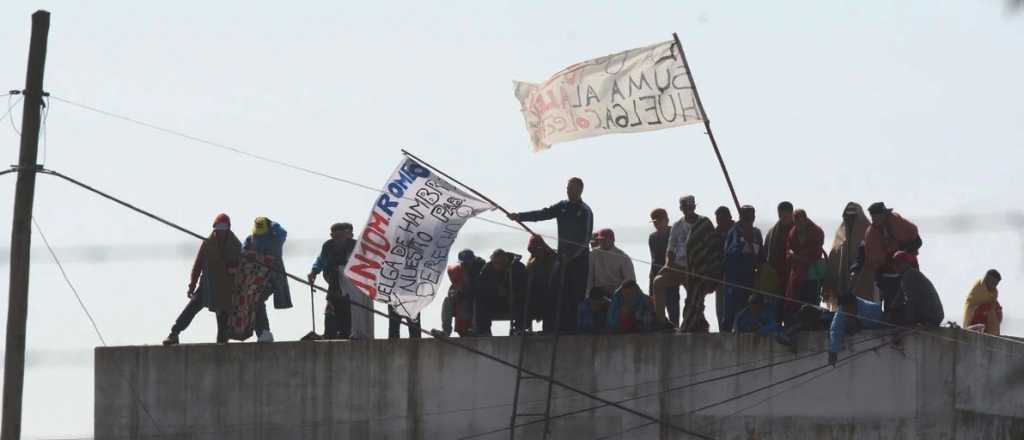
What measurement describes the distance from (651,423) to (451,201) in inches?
112

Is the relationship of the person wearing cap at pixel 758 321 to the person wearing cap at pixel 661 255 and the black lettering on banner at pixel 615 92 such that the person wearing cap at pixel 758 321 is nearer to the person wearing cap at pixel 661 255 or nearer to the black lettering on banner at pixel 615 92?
the person wearing cap at pixel 661 255

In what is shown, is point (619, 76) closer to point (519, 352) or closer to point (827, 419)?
point (519, 352)

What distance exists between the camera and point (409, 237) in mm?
14266

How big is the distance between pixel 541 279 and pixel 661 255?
1159 millimetres

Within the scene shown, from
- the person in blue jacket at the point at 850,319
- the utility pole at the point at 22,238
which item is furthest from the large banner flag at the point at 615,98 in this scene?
the utility pole at the point at 22,238

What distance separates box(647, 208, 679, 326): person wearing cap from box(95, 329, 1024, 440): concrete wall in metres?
0.55

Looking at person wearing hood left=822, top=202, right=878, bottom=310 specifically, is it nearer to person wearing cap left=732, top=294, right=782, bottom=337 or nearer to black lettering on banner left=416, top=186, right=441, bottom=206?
person wearing cap left=732, top=294, right=782, bottom=337

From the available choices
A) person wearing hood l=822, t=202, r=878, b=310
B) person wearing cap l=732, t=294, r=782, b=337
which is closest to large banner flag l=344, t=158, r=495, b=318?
person wearing cap l=732, t=294, r=782, b=337

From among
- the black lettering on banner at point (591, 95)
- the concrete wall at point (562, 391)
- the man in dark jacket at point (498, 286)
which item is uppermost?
the black lettering on banner at point (591, 95)

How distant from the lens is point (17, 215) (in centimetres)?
1340

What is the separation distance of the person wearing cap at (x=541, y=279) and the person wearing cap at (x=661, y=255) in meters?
0.94

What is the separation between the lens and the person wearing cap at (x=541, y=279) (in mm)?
13742

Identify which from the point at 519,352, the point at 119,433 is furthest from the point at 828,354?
the point at 119,433

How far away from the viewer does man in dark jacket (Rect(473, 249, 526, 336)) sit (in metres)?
13.9
